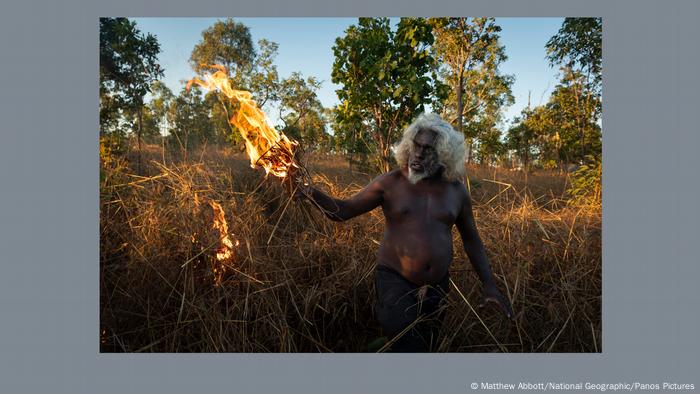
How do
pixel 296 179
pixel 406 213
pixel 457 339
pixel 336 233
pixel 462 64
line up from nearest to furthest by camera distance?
pixel 406 213 < pixel 296 179 < pixel 457 339 < pixel 336 233 < pixel 462 64

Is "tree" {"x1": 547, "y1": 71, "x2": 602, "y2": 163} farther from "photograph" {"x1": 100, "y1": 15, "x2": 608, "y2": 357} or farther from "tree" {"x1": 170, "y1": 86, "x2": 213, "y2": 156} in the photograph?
"tree" {"x1": 170, "y1": 86, "x2": 213, "y2": 156}

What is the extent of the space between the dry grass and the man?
1.01 ft

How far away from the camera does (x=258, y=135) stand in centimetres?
290

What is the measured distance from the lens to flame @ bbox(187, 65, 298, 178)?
9.12 feet

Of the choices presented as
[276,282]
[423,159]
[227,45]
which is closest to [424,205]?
[423,159]

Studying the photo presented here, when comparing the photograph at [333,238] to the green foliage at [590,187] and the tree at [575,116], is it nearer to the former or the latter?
the green foliage at [590,187]

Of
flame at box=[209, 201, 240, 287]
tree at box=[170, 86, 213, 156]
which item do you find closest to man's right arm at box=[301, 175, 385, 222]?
flame at box=[209, 201, 240, 287]

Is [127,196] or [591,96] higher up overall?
[591,96]

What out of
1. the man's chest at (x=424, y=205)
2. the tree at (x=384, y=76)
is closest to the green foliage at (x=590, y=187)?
the tree at (x=384, y=76)

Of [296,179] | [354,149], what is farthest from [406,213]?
[354,149]

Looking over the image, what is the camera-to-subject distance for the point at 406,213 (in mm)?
2607

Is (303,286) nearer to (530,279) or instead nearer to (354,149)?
(530,279)

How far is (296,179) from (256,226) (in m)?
1.05

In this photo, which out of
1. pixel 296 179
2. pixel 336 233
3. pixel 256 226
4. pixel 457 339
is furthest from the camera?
pixel 336 233
